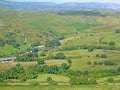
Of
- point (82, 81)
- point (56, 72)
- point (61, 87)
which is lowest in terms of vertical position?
point (61, 87)

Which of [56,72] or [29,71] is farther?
[29,71]

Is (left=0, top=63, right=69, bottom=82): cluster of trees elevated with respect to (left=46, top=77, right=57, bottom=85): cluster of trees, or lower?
elevated

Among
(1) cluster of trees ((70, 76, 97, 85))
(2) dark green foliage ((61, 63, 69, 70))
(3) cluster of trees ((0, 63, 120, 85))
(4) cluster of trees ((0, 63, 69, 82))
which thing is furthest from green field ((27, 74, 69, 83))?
(2) dark green foliage ((61, 63, 69, 70))

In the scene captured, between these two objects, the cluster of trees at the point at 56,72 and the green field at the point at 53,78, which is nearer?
the cluster of trees at the point at 56,72

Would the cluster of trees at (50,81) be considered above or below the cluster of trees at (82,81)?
below

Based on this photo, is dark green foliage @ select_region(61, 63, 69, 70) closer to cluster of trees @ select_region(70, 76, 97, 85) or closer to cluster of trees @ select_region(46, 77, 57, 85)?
cluster of trees @ select_region(46, 77, 57, 85)

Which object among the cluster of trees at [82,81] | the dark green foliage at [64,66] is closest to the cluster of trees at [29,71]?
the dark green foliage at [64,66]

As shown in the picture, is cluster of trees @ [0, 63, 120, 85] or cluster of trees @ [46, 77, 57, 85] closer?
cluster of trees @ [46, 77, 57, 85]

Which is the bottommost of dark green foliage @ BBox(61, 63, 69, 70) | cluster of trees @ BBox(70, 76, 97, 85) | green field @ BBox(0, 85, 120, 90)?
green field @ BBox(0, 85, 120, 90)

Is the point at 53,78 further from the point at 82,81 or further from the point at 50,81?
the point at 82,81

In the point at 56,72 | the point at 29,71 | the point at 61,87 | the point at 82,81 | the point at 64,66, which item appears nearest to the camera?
the point at 61,87

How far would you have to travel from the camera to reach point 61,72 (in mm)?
153125

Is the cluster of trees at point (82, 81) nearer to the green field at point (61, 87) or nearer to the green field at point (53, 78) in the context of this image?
the green field at point (61, 87)

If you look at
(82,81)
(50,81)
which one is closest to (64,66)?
(50,81)
